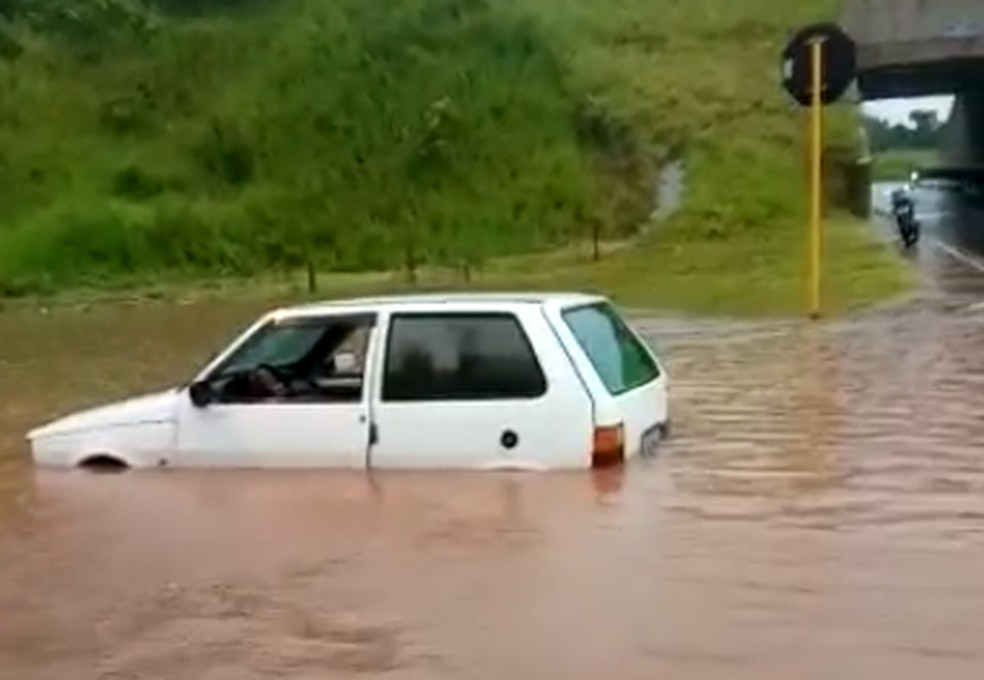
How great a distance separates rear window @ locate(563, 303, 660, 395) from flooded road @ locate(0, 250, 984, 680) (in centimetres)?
52

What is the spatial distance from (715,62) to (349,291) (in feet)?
46.6

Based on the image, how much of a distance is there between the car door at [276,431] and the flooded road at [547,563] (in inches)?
5.2

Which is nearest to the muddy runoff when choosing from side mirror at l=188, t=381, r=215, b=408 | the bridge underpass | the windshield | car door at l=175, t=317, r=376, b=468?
car door at l=175, t=317, r=376, b=468

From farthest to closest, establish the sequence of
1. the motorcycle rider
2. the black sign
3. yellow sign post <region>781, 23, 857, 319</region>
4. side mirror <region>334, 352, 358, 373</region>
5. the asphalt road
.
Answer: the motorcycle rider < the asphalt road < the black sign < yellow sign post <region>781, 23, 857, 319</region> < side mirror <region>334, 352, 358, 373</region>

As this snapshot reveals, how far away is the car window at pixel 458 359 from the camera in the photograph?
38.2 ft

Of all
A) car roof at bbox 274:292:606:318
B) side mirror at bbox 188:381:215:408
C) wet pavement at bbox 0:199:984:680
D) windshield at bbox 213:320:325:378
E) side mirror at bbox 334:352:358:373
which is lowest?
wet pavement at bbox 0:199:984:680

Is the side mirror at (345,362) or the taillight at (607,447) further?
the side mirror at (345,362)

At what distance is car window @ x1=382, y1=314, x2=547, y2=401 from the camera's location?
11648 mm

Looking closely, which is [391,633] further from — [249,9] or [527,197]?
[249,9]

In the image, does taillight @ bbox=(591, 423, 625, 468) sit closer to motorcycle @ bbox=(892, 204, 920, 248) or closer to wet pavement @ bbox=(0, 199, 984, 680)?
wet pavement @ bbox=(0, 199, 984, 680)

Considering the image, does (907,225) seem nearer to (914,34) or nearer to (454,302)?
(914,34)

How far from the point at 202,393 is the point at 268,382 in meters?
0.39

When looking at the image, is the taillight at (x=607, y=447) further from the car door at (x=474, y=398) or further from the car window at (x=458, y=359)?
the car window at (x=458, y=359)

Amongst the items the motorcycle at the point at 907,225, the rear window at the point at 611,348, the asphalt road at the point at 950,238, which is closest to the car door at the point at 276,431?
the rear window at the point at 611,348
